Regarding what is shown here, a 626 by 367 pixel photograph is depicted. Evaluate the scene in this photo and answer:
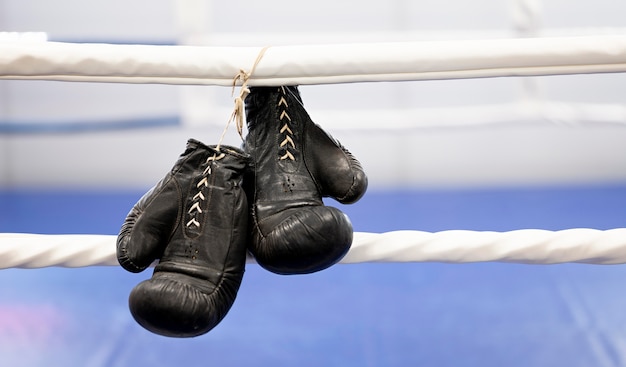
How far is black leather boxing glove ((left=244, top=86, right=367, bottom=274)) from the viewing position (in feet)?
1.81

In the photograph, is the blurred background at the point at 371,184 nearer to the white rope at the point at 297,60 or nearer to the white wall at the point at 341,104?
the white wall at the point at 341,104

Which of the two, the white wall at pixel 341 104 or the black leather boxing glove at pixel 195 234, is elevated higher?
the white wall at pixel 341 104

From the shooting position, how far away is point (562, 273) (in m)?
1.72

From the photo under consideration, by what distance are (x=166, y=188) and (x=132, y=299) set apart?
0.11 metres

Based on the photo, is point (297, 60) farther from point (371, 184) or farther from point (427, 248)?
point (371, 184)

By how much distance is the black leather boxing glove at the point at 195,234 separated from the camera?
0.54 meters

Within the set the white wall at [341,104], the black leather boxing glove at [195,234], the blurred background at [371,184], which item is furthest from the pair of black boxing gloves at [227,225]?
the white wall at [341,104]

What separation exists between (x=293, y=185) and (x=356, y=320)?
0.91 meters

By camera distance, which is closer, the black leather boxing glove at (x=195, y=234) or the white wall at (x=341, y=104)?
the black leather boxing glove at (x=195, y=234)

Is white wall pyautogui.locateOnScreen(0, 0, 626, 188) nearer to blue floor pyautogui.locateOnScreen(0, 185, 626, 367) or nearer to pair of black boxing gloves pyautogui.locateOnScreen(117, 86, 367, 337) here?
blue floor pyautogui.locateOnScreen(0, 185, 626, 367)

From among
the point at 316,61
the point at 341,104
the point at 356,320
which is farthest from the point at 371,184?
the point at 316,61

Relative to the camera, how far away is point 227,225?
568mm

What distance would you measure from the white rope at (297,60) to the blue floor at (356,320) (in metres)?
0.77

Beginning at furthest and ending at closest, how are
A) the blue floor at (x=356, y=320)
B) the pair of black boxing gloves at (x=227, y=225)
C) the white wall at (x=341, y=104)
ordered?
the white wall at (x=341, y=104), the blue floor at (x=356, y=320), the pair of black boxing gloves at (x=227, y=225)
